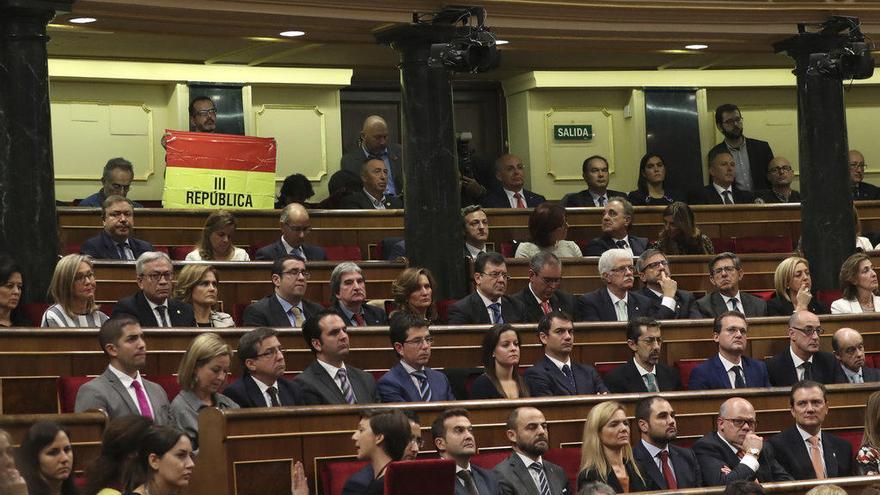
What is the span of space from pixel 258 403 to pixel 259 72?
482 centimetres

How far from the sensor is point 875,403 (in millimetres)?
6230

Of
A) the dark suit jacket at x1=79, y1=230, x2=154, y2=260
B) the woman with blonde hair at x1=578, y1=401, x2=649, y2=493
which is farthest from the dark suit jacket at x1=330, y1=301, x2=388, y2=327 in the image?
the woman with blonde hair at x1=578, y1=401, x2=649, y2=493

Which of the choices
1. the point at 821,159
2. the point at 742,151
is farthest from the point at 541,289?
the point at 742,151

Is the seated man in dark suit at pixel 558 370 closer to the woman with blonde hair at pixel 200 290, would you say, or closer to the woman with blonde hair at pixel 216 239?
the woman with blonde hair at pixel 200 290

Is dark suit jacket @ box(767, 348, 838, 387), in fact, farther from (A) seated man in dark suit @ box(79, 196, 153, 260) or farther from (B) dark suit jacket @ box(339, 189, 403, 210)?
(A) seated man in dark suit @ box(79, 196, 153, 260)

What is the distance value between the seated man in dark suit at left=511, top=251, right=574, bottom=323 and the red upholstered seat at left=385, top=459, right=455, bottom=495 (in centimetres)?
247

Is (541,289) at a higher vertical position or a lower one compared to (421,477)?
higher

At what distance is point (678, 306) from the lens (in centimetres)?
744

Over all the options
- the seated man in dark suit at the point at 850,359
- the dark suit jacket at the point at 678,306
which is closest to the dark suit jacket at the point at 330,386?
the dark suit jacket at the point at 678,306

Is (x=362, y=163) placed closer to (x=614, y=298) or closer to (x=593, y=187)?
(x=593, y=187)

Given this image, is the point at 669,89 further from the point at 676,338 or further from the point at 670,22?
the point at 676,338

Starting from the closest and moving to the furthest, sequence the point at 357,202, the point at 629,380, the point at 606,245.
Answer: the point at 629,380 < the point at 606,245 < the point at 357,202

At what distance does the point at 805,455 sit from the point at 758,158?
172 inches

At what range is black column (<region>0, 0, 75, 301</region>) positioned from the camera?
675 cm
